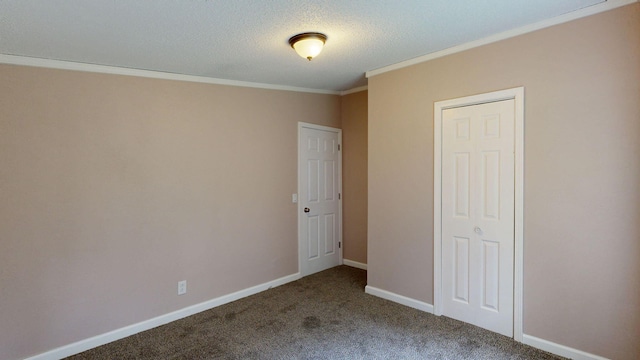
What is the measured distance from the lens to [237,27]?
2.30 meters

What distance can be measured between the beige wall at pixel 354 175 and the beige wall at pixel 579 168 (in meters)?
1.67

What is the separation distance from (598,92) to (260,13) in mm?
2341

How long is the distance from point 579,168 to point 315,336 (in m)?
2.40

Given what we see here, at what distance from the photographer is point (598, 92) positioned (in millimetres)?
2268

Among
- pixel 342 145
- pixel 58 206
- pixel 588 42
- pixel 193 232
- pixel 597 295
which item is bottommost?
pixel 597 295

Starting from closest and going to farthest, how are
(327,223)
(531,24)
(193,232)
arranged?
(531,24), (193,232), (327,223)

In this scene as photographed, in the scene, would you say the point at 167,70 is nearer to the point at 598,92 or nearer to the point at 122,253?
the point at 122,253

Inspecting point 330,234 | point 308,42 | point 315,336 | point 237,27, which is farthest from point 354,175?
point 237,27

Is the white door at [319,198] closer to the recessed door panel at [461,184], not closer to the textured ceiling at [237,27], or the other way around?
the textured ceiling at [237,27]

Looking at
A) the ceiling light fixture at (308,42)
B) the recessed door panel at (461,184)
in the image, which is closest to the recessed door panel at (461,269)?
the recessed door panel at (461,184)

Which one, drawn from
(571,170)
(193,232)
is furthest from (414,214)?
(193,232)

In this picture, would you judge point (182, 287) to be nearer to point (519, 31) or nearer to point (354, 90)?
point (354, 90)

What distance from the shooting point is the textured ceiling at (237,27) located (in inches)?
78.7

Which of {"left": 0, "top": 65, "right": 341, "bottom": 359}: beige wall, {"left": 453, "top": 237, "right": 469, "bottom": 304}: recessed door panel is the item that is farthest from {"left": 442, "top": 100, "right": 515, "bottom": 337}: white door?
{"left": 0, "top": 65, "right": 341, "bottom": 359}: beige wall
